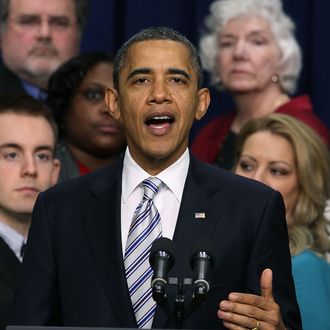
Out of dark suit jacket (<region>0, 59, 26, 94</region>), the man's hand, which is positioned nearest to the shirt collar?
the man's hand

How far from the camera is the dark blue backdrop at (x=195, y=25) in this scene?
5949 mm

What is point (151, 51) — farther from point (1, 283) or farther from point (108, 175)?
point (1, 283)

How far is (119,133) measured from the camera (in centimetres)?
505

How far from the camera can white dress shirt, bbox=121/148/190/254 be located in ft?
10.8

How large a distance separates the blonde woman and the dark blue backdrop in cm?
122

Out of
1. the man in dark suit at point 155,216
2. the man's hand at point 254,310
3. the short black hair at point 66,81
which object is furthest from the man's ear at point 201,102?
the short black hair at point 66,81

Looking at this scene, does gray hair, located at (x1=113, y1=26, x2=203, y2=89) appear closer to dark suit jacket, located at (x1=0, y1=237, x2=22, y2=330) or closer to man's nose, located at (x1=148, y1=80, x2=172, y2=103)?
man's nose, located at (x1=148, y1=80, x2=172, y2=103)

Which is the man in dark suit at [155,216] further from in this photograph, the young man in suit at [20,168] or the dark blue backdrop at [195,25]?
the dark blue backdrop at [195,25]

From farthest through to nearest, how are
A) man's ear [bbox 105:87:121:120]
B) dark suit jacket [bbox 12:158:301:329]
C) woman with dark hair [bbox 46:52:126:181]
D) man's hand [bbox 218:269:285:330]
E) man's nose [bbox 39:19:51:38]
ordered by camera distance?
man's nose [bbox 39:19:51:38] < woman with dark hair [bbox 46:52:126:181] < man's ear [bbox 105:87:121:120] < dark suit jacket [bbox 12:158:301:329] < man's hand [bbox 218:269:285:330]

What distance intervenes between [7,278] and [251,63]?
182 cm

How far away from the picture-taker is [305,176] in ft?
14.9

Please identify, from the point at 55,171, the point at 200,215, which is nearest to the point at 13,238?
the point at 55,171

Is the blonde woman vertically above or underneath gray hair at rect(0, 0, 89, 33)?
underneath

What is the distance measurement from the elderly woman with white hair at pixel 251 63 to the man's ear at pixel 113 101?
1.95 meters
